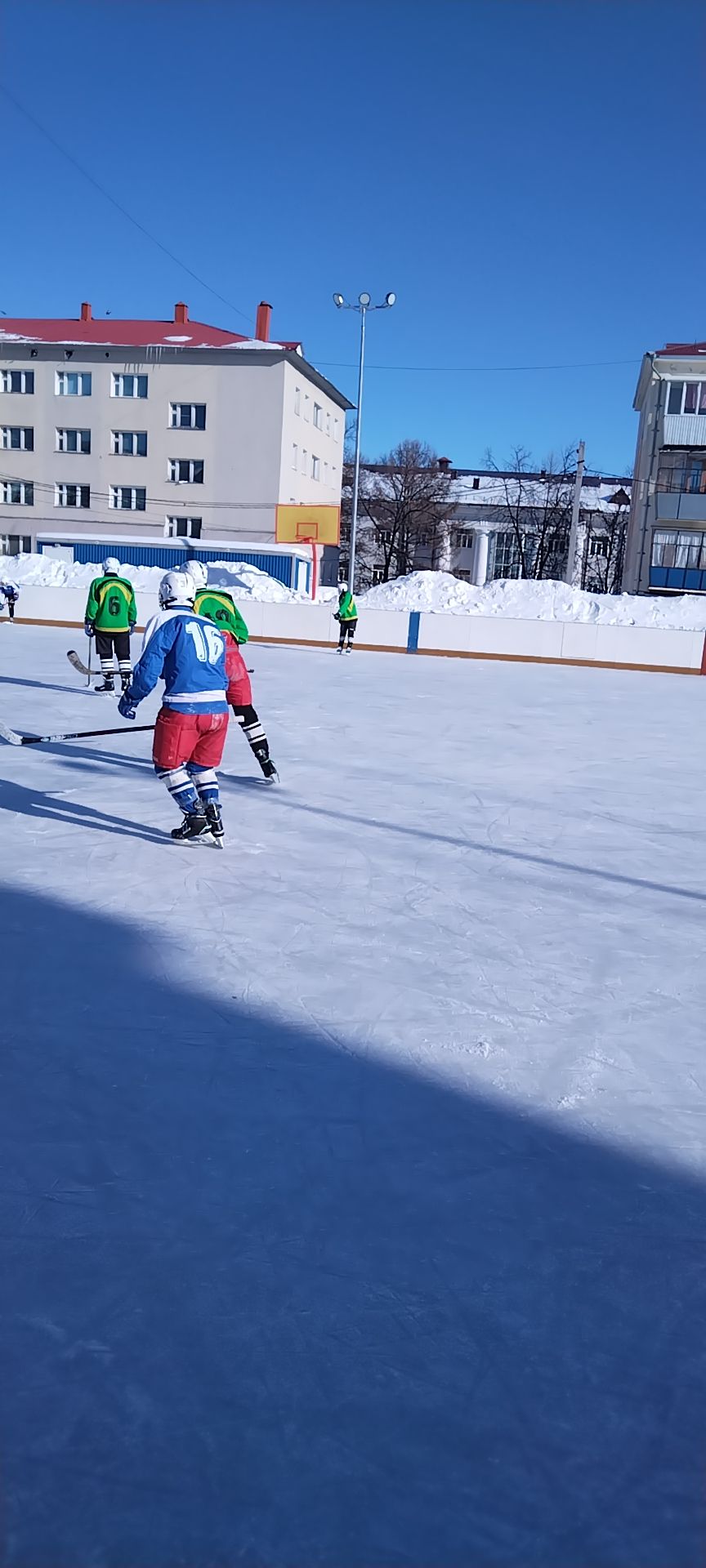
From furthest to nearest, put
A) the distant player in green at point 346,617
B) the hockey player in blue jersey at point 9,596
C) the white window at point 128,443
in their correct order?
the white window at point 128,443 < the hockey player in blue jersey at point 9,596 < the distant player in green at point 346,617

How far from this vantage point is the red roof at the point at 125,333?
3441 cm

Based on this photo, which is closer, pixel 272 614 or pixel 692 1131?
pixel 692 1131

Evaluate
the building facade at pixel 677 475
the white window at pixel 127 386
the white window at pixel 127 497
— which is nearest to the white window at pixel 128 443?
the white window at pixel 127 497

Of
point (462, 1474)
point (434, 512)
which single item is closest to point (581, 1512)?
point (462, 1474)

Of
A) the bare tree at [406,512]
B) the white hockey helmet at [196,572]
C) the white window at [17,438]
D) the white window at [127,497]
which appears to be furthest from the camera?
the bare tree at [406,512]

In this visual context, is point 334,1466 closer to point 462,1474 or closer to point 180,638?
point 462,1474

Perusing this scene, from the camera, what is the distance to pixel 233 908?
151 inches

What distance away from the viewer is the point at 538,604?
25.3 meters

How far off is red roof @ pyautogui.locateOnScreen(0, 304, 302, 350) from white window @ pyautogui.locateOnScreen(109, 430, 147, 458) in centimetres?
274

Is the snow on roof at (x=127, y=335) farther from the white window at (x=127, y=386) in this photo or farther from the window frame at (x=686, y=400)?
the window frame at (x=686, y=400)

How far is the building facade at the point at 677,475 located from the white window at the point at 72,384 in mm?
19086

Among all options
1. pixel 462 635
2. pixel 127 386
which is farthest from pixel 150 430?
pixel 462 635

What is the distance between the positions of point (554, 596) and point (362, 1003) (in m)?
23.6

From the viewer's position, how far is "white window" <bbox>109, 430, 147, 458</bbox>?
1373 inches
